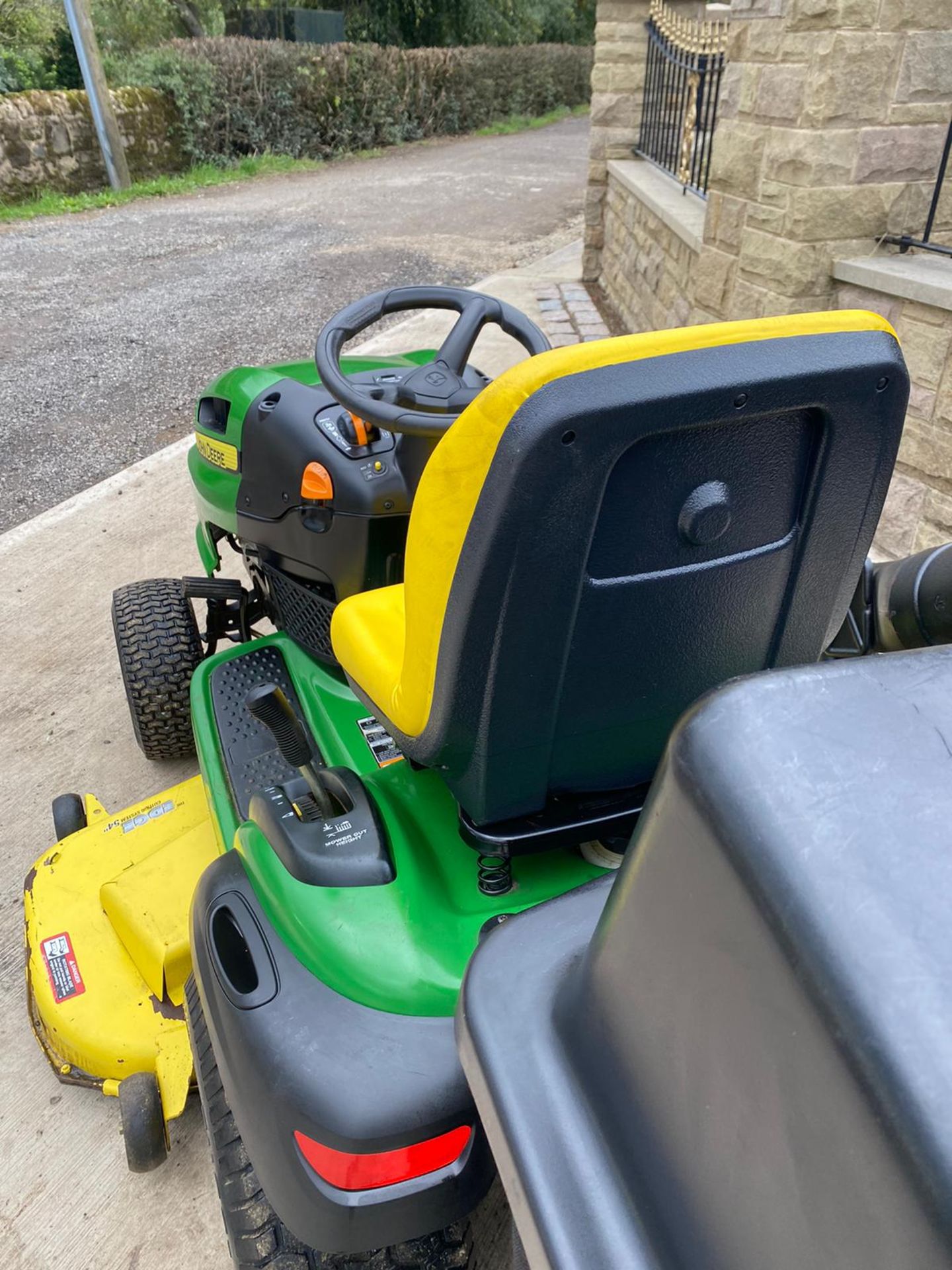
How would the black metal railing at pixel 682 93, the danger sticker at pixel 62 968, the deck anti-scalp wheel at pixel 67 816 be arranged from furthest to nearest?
1. the black metal railing at pixel 682 93
2. the deck anti-scalp wheel at pixel 67 816
3. the danger sticker at pixel 62 968

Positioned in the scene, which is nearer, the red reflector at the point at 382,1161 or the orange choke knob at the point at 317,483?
the red reflector at the point at 382,1161

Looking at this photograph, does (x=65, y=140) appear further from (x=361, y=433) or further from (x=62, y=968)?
(x=62, y=968)

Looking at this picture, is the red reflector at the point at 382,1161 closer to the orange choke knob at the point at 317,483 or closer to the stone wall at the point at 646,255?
the orange choke knob at the point at 317,483

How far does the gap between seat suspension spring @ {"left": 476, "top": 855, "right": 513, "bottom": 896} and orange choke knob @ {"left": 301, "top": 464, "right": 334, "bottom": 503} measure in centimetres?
88

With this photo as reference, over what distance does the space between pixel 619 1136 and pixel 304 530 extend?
1.47 meters

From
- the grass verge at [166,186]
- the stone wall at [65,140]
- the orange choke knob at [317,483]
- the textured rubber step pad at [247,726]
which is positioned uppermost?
the orange choke knob at [317,483]

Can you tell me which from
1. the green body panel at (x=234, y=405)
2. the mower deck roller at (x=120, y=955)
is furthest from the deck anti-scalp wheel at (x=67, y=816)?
the green body panel at (x=234, y=405)

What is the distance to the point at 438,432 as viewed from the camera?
1642mm

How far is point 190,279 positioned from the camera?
707 centimetres

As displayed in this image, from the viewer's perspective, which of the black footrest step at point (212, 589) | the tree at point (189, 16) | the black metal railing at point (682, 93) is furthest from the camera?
the tree at point (189, 16)

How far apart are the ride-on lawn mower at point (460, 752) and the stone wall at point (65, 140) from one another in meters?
11.2

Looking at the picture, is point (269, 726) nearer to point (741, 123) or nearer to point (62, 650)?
point (62, 650)

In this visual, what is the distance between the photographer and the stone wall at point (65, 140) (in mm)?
10344

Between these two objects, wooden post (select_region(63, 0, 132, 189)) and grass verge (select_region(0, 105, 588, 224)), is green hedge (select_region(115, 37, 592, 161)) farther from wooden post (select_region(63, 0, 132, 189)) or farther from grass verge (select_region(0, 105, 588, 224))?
wooden post (select_region(63, 0, 132, 189))
